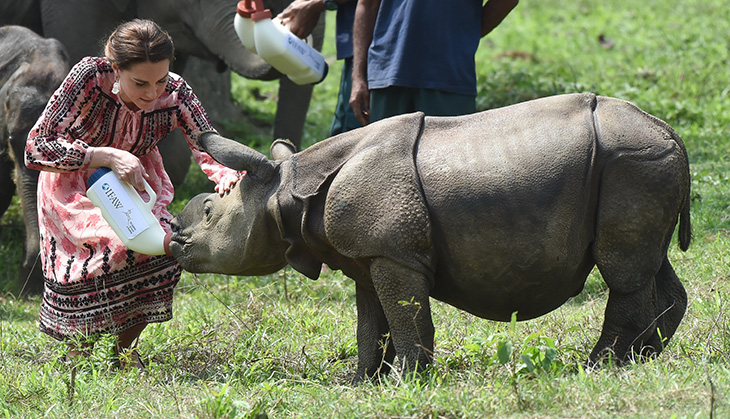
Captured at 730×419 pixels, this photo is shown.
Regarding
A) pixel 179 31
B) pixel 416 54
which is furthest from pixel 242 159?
pixel 179 31

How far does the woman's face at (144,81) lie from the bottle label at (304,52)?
1319 millimetres

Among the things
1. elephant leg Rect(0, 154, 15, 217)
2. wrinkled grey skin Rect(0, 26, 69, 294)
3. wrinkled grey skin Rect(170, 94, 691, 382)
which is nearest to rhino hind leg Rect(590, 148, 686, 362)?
wrinkled grey skin Rect(170, 94, 691, 382)

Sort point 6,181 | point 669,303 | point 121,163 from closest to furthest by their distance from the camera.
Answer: point 669,303 < point 121,163 < point 6,181

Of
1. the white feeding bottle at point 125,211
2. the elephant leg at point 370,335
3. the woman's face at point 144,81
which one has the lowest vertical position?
the elephant leg at point 370,335

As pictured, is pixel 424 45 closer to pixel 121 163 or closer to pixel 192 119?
pixel 192 119

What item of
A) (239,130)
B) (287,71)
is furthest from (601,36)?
(287,71)

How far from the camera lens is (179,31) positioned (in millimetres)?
8047

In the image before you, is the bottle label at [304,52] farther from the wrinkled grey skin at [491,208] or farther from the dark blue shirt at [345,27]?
the wrinkled grey skin at [491,208]

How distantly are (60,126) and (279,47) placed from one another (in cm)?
153

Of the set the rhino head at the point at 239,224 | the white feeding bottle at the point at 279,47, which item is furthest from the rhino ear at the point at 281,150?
the white feeding bottle at the point at 279,47

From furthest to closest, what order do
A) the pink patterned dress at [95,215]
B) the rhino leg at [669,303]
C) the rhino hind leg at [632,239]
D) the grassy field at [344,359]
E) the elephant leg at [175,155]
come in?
the elephant leg at [175,155] → the pink patterned dress at [95,215] → the rhino leg at [669,303] → the rhino hind leg at [632,239] → the grassy field at [344,359]

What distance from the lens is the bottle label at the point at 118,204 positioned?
4289 millimetres

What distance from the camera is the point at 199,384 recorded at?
4.30 m

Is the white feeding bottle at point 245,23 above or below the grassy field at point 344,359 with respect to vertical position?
above
